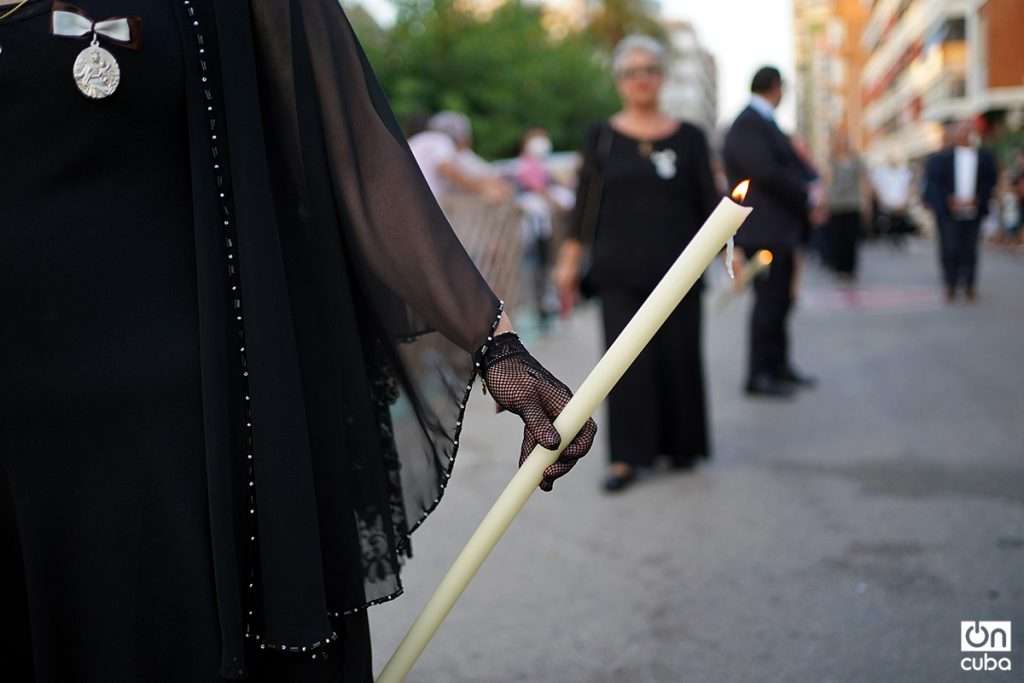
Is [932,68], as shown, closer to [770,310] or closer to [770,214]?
[770,310]

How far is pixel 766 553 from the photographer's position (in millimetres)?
4309

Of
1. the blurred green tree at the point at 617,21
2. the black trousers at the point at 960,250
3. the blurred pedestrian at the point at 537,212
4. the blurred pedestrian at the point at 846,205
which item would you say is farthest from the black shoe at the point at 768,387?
the blurred green tree at the point at 617,21

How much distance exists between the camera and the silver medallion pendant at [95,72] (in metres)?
1.83

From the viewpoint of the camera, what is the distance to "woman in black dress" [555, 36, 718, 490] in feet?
18.0

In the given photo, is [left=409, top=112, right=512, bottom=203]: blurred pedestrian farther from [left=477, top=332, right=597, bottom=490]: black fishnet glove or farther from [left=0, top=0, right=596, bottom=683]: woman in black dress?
[left=477, top=332, right=597, bottom=490]: black fishnet glove

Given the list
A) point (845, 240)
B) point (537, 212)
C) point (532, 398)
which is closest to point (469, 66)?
point (845, 240)

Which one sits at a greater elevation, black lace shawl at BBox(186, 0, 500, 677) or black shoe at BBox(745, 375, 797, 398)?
black lace shawl at BBox(186, 0, 500, 677)

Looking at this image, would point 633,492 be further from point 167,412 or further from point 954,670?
point 167,412

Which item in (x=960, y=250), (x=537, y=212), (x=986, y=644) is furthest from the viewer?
(x=960, y=250)

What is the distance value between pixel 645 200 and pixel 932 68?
51738 millimetres

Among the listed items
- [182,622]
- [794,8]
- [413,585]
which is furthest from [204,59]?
[794,8]

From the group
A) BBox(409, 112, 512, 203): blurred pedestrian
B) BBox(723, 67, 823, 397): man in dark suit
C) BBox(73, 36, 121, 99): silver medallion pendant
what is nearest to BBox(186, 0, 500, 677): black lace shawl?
BBox(73, 36, 121, 99): silver medallion pendant

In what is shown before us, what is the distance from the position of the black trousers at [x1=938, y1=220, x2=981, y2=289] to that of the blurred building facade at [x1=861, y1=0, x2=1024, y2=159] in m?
2.26

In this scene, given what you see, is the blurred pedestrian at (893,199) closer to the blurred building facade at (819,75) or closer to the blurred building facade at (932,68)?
the blurred building facade at (932,68)
